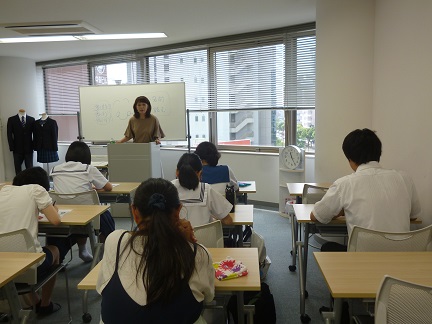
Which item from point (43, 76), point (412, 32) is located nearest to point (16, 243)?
point (412, 32)

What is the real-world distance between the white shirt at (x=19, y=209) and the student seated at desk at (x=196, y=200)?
3.13 feet

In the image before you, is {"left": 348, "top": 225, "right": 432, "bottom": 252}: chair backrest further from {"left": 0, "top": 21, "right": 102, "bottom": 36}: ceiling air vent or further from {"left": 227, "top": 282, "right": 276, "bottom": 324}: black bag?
{"left": 0, "top": 21, "right": 102, "bottom": 36}: ceiling air vent

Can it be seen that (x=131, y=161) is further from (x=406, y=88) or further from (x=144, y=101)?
(x=406, y=88)

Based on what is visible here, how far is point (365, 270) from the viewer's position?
1675 millimetres

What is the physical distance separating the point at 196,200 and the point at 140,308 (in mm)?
1254

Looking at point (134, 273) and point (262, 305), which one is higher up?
point (134, 273)

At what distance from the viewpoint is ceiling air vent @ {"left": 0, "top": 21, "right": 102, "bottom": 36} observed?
16.3 ft

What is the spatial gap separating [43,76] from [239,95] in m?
5.18

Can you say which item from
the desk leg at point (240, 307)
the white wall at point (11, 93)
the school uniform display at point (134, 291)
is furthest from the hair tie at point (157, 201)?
the white wall at point (11, 93)

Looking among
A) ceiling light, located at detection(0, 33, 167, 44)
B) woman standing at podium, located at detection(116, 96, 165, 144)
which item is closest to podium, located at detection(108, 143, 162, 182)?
woman standing at podium, located at detection(116, 96, 165, 144)

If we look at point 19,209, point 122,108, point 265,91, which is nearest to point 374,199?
point 19,209

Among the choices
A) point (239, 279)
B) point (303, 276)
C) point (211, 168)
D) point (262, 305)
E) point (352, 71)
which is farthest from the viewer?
point (352, 71)

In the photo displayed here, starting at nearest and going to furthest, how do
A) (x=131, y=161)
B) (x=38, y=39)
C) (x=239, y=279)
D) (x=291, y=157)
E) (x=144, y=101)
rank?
(x=239, y=279) < (x=291, y=157) < (x=131, y=161) < (x=144, y=101) < (x=38, y=39)

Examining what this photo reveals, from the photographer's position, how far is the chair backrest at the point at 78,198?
10.9ft
